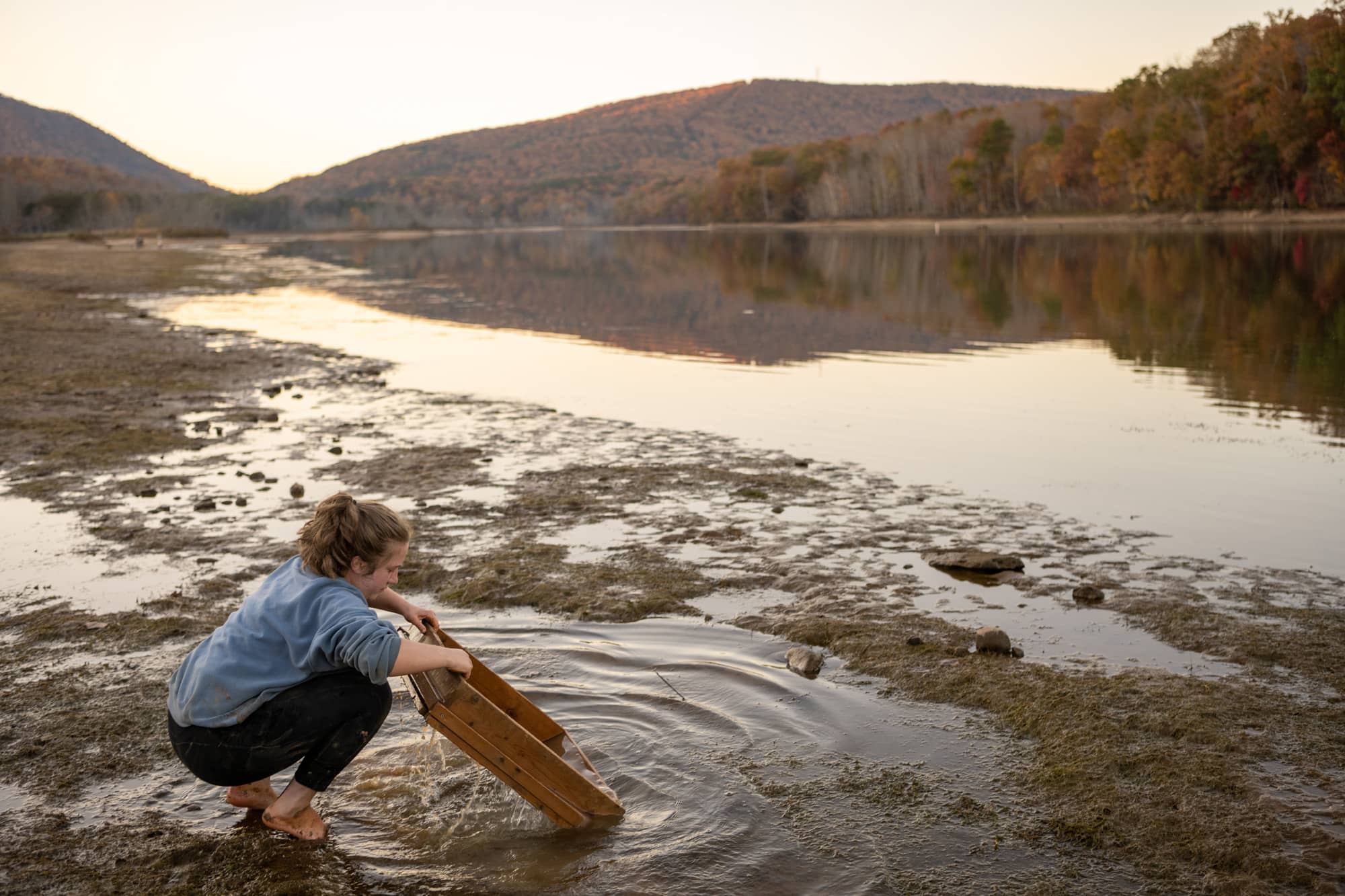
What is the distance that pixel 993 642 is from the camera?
6.37 metres

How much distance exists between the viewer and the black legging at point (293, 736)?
170 inches

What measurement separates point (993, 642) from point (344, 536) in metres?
3.81

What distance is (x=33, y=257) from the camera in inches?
2785

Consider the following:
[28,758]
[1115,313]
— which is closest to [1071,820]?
[28,758]

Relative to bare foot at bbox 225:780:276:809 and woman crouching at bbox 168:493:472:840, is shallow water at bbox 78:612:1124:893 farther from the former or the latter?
woman crouching at bbox 168:493:472:840

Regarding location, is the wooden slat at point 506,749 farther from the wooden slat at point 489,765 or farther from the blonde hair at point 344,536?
the blonde hair at point 344,536

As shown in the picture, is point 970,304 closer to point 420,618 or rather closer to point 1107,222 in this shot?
point 420,618

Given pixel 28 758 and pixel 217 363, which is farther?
pixel 217 363

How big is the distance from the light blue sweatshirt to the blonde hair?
0.07 metres

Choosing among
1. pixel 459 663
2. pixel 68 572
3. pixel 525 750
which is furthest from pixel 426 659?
pixel 68 572

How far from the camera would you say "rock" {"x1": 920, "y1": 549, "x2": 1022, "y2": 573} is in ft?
25.8

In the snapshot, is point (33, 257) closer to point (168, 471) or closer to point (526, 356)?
point (526, 356)

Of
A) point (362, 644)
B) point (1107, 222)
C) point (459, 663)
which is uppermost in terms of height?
point (1107, 222)

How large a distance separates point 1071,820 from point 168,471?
9.42 metres
